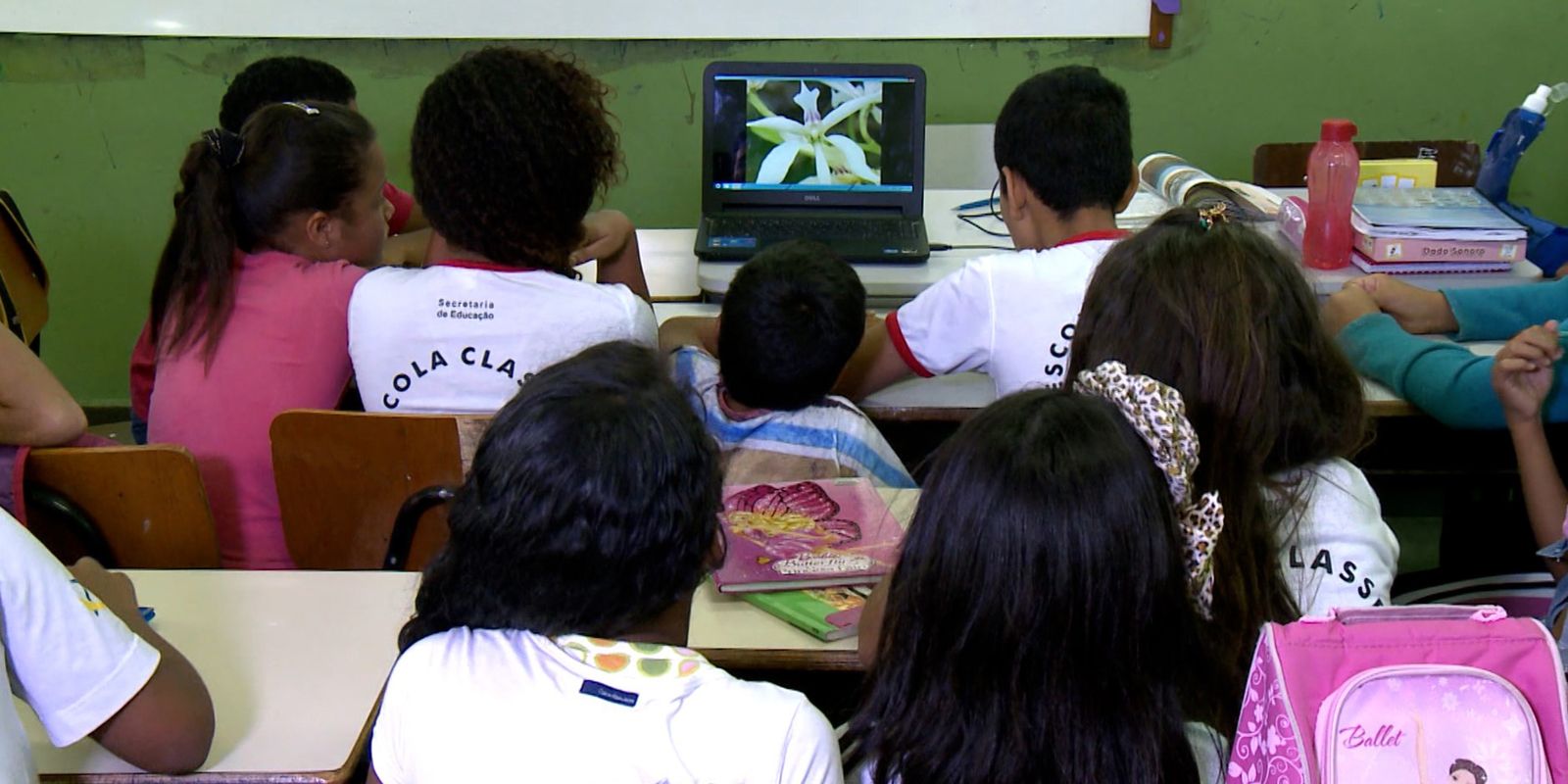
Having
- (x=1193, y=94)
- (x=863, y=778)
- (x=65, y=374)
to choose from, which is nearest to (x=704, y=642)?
(x=863, y=778)

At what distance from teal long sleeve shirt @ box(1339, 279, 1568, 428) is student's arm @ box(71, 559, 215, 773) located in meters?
1.58

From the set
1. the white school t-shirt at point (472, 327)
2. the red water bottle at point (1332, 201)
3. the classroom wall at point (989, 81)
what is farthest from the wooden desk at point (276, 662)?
the classroom wall at point (989, 81)

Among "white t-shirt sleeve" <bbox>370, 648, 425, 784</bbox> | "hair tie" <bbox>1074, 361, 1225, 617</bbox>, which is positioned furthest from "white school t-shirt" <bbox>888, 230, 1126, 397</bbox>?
"white t-shirt sleeve" <bbox>370, 648, 425, 784</bbox>

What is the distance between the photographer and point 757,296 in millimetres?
1873

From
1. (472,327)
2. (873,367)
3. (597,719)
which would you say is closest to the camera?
(597,719)

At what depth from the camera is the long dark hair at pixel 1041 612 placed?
1020 millimetres

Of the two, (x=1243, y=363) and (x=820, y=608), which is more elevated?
(x=1243, y=363)

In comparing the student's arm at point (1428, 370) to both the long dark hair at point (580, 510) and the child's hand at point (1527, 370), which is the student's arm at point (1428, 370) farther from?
the long dark hair at point (580, 510)

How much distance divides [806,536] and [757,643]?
182mm

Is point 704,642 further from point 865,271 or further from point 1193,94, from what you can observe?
point 1193,94

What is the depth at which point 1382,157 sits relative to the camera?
306 centimetres

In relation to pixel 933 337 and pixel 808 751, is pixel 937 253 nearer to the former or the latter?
pixel 933 337

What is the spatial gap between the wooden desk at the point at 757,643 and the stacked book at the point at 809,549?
0.04 ft

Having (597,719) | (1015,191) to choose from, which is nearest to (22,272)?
(1015,191)
